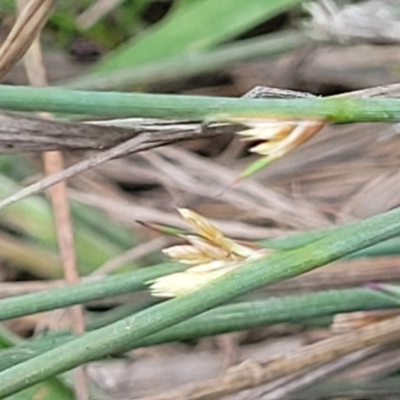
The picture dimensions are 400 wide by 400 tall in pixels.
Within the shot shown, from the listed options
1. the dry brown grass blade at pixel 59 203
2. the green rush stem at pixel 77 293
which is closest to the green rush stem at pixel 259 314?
the green rush stem at pixel 77 293

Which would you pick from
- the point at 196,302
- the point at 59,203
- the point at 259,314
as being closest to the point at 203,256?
the point at 196,302

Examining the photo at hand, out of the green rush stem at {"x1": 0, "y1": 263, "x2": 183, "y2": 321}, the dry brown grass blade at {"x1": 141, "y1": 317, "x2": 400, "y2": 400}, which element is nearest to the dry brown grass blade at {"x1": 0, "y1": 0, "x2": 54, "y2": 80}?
the green rush stem at {"x1": 0, "y1": 263, "x2": 183, "y2": 321}

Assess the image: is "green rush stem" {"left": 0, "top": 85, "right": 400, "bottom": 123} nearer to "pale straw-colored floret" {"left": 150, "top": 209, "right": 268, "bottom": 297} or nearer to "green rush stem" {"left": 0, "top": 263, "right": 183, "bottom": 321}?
"pale straw-colored floret" {"left": 150, "top": 209, "right": 268, "bottom": 297}

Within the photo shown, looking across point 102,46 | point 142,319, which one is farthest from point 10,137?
point 102,46

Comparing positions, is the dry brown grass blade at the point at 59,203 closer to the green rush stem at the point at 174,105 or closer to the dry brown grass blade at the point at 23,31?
the dry brown grass blade at the point at 23,31

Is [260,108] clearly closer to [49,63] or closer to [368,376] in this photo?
[368,376]

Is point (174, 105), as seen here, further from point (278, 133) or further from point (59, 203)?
point (59, 203)

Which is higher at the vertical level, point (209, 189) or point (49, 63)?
point (49, 63)
